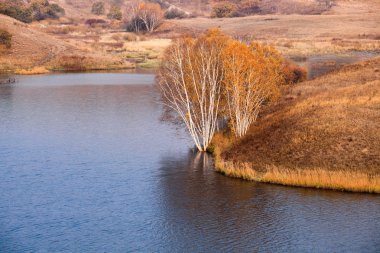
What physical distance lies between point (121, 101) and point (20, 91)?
1456cm

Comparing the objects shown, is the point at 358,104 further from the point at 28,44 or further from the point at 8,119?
the point at 28,44

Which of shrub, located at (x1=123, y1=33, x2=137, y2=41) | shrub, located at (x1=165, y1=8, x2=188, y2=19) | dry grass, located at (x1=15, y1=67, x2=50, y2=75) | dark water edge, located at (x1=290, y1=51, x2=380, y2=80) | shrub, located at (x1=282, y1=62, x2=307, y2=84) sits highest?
shrub, located at (x1=165, y1=8, x2=188, y2=19)

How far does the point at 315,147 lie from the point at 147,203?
1086cm

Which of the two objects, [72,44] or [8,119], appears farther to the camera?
[72,44]

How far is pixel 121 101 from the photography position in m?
67.1

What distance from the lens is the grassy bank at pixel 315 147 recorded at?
115 feet

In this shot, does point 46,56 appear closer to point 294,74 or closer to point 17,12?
point 17,12

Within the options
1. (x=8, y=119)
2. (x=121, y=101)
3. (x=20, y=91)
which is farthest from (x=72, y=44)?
(x=8, y=119)

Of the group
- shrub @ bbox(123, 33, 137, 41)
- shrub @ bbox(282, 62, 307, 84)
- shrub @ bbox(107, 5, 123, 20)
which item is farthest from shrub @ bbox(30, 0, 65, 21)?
shrub @ bbox(282, 62, 307, 84)

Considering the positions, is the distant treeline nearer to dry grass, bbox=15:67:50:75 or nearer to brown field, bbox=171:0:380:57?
brown field, bbox=171:0:380:57

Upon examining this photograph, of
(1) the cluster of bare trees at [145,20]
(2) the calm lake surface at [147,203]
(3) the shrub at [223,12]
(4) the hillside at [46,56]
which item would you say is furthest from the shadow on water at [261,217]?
(3) the shrub at [223,12]

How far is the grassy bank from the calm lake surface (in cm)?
95

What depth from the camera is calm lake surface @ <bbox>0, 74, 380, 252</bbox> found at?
92.9ft

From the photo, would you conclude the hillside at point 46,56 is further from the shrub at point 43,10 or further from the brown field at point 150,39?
the shrub at point 43,10
